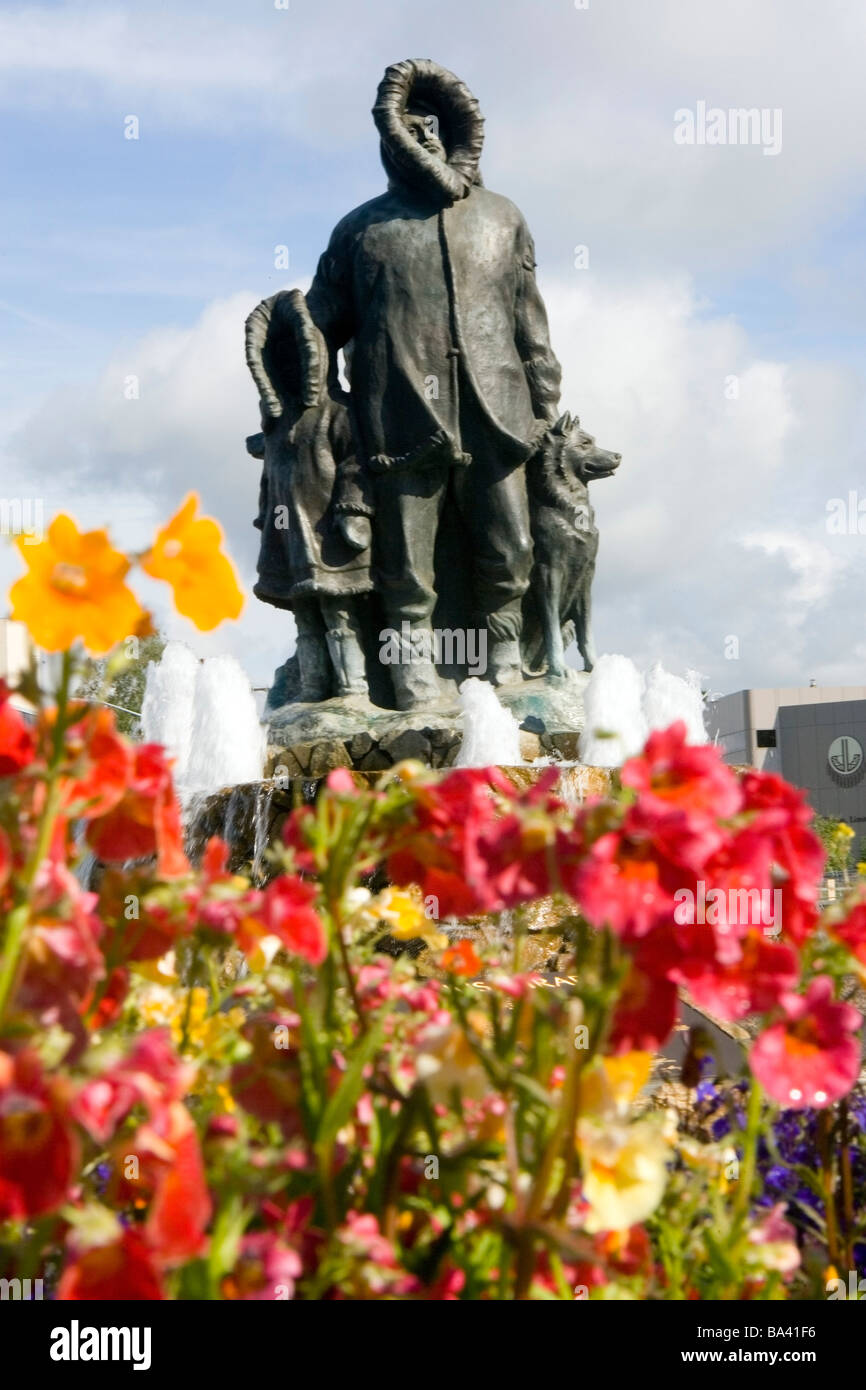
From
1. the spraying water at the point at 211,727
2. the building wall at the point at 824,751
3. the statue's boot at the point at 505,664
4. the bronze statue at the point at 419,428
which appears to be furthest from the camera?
the building wall at the point at 824,751

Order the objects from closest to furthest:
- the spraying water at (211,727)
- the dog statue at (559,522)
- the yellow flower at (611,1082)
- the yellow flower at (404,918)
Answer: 1. the yellow flower at (611,1082)
2. the yellow flower at (404,918)
3. the spraying water at (211,727)
4. the dog statue at (559,522)

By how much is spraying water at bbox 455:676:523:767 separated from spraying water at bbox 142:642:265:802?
4.25ft

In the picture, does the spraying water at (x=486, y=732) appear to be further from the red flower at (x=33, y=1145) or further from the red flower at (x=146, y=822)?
the red flower at (x=33, y=1145)

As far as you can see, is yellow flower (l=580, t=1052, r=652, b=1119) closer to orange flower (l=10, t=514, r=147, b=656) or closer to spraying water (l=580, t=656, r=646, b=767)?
orange flower (l=10, t=514, r=147, b=656)

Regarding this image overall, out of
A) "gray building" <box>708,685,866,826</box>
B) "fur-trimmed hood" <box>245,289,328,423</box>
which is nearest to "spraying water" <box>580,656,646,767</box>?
"fur-trimmed hood" <box>245,289,328,423</box>

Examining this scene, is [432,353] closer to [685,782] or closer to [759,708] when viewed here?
[685,782]

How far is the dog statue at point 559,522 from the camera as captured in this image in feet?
28.2

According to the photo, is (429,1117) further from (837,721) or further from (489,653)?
(837,721)

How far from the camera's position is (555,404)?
8.71 m

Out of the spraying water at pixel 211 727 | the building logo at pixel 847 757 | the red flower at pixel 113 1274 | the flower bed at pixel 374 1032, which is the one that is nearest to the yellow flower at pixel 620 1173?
the flower bed at pixel 374 1032

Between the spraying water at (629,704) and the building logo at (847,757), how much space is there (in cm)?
4860

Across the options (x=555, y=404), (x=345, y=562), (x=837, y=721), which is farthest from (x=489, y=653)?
(x=837, y=721)
